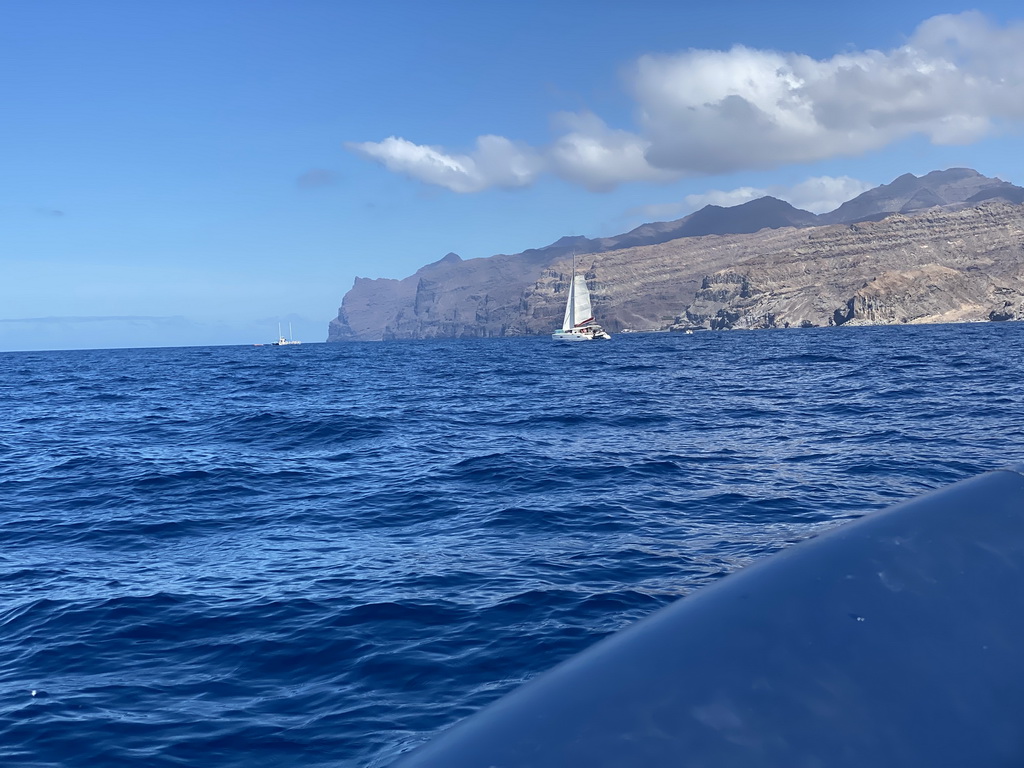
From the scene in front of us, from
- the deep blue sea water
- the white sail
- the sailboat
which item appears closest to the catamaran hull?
the sailboat

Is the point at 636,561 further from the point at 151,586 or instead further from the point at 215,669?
the point at 151,586

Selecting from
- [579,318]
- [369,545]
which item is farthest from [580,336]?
[369,545]

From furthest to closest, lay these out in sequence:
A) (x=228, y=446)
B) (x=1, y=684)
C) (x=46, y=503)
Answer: (x=228, y=446), (x=46, y=503), (x=1, y=684)

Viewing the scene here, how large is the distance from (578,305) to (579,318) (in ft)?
8.53

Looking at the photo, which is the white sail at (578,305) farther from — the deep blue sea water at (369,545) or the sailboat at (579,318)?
the deep blue sea water at (369,545)

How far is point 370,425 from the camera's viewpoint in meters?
23.9

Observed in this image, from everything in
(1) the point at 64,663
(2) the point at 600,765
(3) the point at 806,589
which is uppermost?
(3) the point at 806,589

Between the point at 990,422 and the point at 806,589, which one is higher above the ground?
the point at 806,589

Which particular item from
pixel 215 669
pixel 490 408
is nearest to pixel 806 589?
pixel 215 669

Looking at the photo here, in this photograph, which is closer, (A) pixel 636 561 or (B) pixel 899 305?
(A) pixel 636 561

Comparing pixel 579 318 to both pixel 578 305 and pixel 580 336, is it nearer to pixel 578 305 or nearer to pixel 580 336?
pixel 578 305

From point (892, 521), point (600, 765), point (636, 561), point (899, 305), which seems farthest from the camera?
point (899, 305)

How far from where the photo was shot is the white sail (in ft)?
496

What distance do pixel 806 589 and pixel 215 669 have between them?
596 cm
